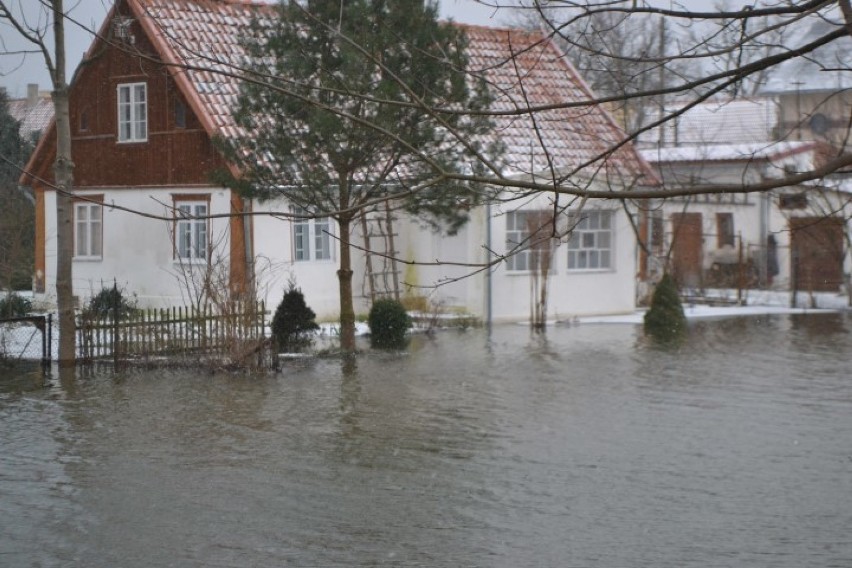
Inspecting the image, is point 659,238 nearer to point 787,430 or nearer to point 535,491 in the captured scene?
point 787,430

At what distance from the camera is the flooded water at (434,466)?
9203mm

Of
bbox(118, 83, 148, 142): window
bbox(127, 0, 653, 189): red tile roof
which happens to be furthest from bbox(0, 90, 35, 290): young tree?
bbox(127, 0, 653, 189): red tile roof

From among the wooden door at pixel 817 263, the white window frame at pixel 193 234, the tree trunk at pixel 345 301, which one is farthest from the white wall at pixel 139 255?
the wooden door at pixel 817 263

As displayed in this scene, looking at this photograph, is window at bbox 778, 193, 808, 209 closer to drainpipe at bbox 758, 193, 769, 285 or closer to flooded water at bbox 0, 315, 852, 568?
flooded water at bbox 0, 315, 852, 568

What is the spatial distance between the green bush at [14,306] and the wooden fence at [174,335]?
4.30 m

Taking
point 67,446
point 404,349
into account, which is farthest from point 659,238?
point 67,446

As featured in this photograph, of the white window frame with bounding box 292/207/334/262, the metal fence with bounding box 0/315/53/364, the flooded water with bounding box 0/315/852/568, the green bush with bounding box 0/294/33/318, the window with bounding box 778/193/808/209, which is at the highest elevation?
the white window frame with bounding box 292/207/334/262

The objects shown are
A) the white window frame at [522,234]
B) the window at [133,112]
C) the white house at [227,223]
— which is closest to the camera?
the white house at [227,223]

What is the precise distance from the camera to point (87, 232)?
28.6 meters

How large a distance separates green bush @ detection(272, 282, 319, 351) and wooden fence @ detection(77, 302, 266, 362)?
2058mm

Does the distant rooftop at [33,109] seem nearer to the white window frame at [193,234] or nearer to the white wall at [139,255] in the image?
the white wall at [139,255]

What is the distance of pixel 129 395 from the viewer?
1683 centimetres

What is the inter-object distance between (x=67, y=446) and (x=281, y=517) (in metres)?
4.02

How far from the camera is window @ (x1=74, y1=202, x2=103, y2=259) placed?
28.3 m
